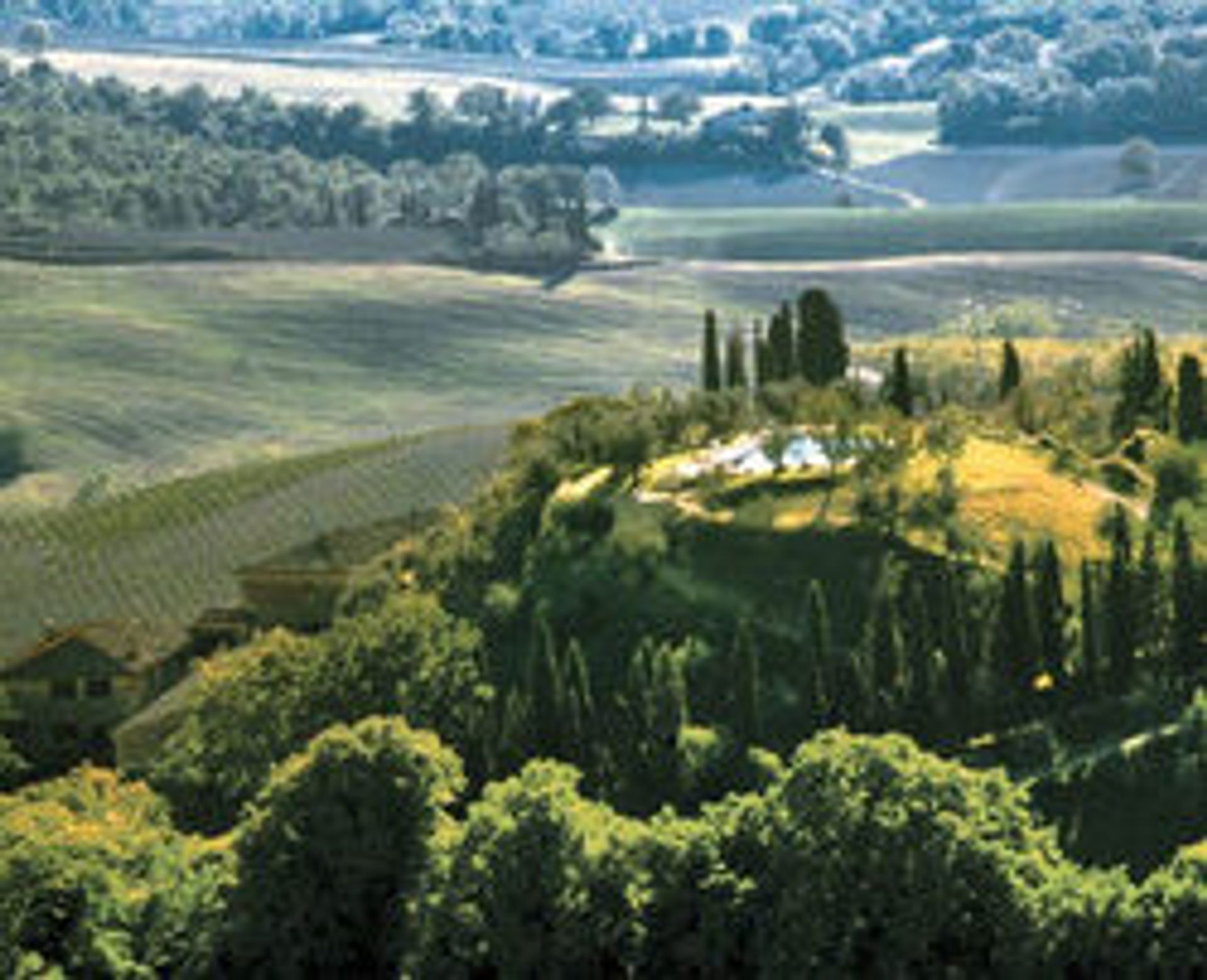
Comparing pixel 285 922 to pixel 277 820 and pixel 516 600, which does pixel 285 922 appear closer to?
pixel 277 820

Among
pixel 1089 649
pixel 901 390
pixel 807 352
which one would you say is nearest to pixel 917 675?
pixel 1089 649

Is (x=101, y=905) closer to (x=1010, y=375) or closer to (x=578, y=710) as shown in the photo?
(x=578, y=710)

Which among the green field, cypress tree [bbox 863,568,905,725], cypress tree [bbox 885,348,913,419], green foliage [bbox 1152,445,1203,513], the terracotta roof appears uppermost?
cypress tree [bbox 885,348,913,419]

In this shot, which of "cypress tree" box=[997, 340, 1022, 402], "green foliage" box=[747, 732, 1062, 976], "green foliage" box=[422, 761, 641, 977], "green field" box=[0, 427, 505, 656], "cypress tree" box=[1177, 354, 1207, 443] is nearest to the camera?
"green foliage" box=[747, 732, 1062, 976]

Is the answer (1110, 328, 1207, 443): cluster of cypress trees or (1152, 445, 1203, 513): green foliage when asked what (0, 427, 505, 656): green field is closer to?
(1110, 328, 1207, 443): cluster of cypress trees

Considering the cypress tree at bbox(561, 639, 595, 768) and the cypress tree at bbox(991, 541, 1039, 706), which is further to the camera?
the cypress tree at bbox(991, 541, 1039, 706)

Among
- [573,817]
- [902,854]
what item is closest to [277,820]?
[573,817]

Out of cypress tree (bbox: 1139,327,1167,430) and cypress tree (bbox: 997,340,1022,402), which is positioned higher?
cypress tree (bbox: 1139,327,1167,430)

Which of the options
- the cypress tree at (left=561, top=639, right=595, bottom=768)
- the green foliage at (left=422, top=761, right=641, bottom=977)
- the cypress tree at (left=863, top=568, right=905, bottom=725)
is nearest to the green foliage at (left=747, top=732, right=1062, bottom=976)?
the green foliage at (left=422, top=761, right=641, bottom=977)
